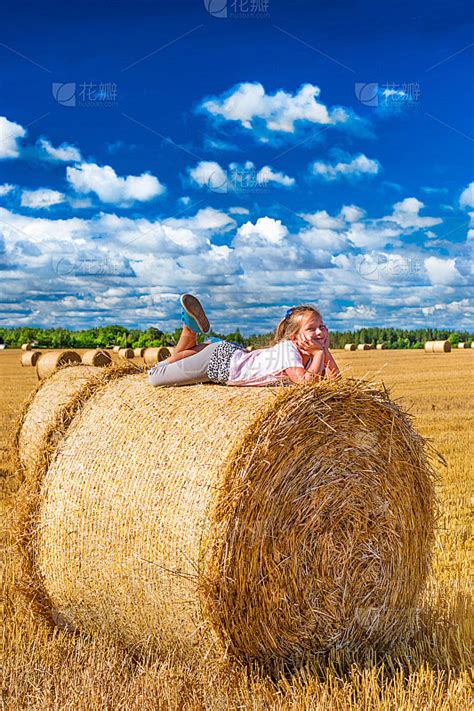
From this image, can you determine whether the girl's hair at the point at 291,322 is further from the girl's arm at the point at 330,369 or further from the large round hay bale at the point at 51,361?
the large round hay bale at the point at 51,361

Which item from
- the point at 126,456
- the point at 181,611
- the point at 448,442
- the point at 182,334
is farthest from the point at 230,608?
the point at 448,442

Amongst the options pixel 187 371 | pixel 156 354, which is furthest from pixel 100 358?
pixel 187 371

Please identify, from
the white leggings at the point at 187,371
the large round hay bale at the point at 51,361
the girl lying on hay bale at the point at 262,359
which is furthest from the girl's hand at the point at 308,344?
the large round hay bale at the point at 51,361

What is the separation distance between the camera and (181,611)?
4105 millimetres

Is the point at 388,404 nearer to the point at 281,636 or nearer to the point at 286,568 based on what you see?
the point at 286,568

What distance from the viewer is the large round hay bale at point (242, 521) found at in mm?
3988

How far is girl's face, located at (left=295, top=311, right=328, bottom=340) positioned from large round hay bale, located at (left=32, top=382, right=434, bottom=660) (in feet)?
1.90

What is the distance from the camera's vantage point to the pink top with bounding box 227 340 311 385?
475 centimetres

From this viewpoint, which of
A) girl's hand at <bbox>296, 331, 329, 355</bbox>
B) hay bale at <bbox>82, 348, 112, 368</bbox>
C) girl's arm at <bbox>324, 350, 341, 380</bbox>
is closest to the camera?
girl's arm at <bbox>324, 350, 341, 380</bbox>

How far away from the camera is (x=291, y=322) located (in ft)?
16.4

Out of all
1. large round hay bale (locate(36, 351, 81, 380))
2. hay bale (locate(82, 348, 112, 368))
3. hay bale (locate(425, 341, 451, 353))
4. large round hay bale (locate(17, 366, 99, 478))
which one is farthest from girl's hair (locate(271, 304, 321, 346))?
hay bale (locate(425, 341, 451, 353))

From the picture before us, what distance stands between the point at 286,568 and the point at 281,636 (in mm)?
364

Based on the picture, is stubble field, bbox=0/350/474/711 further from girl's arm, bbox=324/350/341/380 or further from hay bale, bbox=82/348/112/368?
hay bale, bbox=82/348/112/368

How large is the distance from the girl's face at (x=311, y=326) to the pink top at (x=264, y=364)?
0.40ft
